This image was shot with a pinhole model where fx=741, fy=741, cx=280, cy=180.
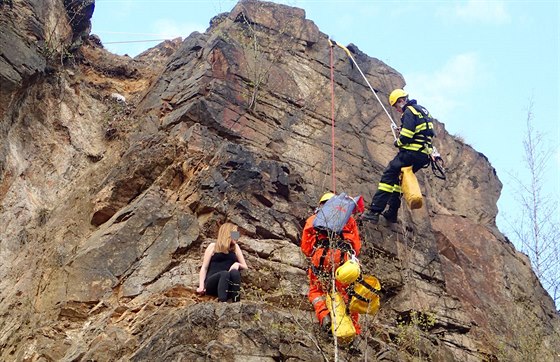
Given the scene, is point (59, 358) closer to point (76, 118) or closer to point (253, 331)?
point (253, 331)

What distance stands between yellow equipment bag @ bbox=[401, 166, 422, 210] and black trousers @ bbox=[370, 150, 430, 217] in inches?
5.2

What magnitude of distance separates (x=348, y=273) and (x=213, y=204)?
10.3 feet

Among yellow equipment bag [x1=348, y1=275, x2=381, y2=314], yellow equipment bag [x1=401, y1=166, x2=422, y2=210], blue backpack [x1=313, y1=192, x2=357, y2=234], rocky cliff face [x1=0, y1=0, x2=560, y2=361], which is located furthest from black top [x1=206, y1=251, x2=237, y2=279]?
yellow equipment bag [x1=401, y1=166, x2=422, y2=210]

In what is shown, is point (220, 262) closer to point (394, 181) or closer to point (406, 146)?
point (394, 181)

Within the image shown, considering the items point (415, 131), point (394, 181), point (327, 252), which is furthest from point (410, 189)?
point (327, 252)

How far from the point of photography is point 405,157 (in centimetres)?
1248

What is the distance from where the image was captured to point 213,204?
1152 cm

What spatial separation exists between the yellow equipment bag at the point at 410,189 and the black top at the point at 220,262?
3386mm

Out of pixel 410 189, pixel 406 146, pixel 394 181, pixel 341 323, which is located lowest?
pixel 341 323

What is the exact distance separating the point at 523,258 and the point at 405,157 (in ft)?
17.2

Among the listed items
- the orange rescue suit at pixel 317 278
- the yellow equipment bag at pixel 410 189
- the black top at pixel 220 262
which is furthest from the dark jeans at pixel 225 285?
the yellow equipment bag at pixel 410 189

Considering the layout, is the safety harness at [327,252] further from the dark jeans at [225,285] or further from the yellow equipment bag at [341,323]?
the dark jeans at [225,285]

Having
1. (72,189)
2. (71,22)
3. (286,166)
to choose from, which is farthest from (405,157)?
(71,22)

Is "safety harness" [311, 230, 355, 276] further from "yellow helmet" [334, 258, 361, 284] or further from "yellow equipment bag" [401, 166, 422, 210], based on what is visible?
"yellow equipment bag" [401, 166, 422, 210]
